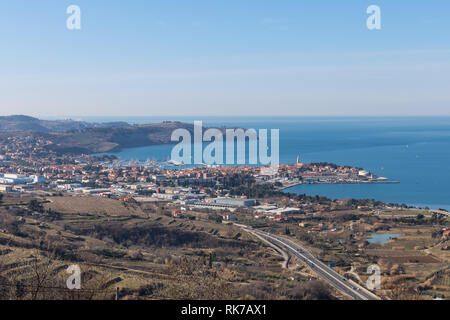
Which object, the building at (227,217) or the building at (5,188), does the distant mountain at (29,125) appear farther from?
the building at (227,217)

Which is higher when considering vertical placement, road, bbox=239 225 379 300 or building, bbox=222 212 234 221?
road, bbox=239 225 379 300

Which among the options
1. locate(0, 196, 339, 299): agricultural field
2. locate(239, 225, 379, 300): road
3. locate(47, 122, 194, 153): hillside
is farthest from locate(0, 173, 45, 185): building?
locate(47, 122, 194, 153): hillside

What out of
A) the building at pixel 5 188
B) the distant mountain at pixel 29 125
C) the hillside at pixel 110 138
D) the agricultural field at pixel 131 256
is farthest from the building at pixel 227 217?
the distant mountain at pixel 29 125

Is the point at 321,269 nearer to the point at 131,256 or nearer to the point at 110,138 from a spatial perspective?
the point at 131,256

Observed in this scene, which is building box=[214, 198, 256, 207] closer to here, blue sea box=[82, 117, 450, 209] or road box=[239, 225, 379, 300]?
blue sea box=[82, 117, 450, 209]

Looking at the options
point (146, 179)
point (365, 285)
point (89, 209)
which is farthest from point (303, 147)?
point (365, 285)

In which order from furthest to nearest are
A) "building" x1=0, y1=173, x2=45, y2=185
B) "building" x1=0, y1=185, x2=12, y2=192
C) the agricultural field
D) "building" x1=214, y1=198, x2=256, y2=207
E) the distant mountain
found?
the distant mountain < "building" x1=0, y1=173, x2=45, y2=185 < "building" x1=0, y1=185, x2=12, y2=192 < "building" x1=214, y1=198, x2=256, y2=207 < the agricultural field

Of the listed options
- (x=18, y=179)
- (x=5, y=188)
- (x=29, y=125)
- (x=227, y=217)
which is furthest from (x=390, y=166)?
(x=29, y=125)
